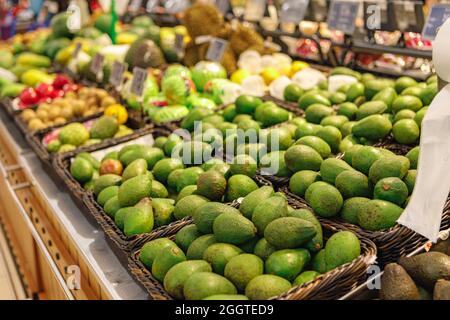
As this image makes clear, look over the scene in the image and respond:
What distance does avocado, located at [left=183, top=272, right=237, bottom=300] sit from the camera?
1.26 meters

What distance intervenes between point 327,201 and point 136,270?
600 millimetres

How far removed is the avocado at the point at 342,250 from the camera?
134cm

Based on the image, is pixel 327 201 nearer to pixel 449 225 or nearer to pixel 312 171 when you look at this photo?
pixel 312 171

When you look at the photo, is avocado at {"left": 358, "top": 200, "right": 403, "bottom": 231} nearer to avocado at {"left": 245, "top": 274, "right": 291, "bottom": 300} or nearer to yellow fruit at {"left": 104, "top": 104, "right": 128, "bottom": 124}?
avocado at {"left": 245, "top": 274, "right": 291, "bottom": 300}

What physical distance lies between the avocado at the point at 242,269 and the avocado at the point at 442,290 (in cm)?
43

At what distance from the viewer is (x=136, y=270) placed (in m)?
1.49

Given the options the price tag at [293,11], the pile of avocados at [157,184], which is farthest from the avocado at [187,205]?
the price tag at [293,11]

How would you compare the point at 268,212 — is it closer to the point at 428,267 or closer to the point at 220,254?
the point at 220,254

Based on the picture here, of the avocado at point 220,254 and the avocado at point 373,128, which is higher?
the avocado at point 373,128

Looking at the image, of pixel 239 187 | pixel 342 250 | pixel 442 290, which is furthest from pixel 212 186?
pixel 442 290

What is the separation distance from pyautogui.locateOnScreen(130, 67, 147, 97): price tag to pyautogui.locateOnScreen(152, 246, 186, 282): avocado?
4.80 feet

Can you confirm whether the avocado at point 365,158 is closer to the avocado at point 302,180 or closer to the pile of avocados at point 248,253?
the avocado at point 302,180

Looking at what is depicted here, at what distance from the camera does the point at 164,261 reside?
1430mm
